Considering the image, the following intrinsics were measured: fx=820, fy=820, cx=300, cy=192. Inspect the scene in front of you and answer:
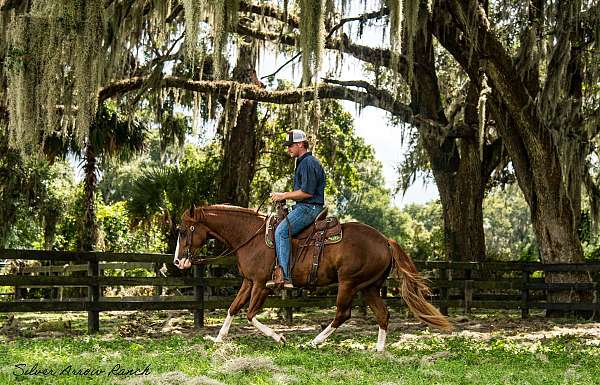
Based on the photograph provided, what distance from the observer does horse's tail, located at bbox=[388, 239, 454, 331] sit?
840 centimetres

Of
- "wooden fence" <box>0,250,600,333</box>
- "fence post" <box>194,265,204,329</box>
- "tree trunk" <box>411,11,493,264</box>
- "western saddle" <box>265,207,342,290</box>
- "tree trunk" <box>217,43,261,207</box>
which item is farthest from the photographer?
"tree trunk" <box>217,43,261,207</box>

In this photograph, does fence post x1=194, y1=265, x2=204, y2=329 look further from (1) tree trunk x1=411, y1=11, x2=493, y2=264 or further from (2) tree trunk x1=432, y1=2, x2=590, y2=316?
(1) tree trunk x1=411, y1=11, x2=493, y2=264

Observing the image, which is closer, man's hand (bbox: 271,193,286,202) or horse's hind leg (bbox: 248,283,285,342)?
man's hand (bbox: 271,193,286,202)

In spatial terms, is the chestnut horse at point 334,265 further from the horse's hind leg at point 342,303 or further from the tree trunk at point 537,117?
the tree trunk at point 537,117

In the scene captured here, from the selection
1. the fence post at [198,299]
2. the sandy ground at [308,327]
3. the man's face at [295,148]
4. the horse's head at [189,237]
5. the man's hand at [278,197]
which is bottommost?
the sandy ground at [308,327]

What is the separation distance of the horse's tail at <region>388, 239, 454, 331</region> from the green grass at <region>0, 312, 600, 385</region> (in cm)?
31

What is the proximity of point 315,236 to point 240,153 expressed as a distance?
1156cm

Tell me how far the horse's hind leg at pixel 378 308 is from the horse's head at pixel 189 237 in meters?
1.88

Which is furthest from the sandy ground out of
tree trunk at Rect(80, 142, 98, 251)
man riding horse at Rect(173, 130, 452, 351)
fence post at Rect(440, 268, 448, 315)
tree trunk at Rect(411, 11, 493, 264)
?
tree trunk at Rect(80, 142, 98, 251)

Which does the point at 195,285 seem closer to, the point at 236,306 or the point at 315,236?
the point at 236,306

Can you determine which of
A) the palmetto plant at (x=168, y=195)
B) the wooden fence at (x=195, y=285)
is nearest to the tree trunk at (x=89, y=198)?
the palmetto plant at (x=168, y=195)

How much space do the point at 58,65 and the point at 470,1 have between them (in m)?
6.62

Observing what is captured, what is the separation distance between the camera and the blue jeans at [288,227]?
8555 millimetres

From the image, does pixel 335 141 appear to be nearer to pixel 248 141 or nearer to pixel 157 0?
pixel 248 141
